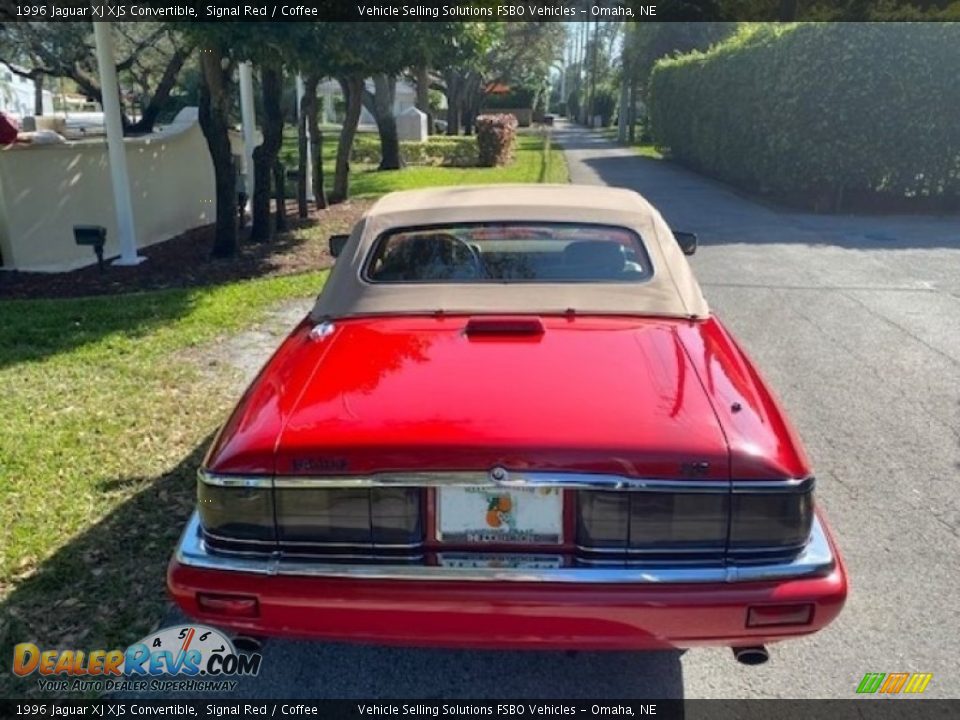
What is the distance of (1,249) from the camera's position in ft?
28.5

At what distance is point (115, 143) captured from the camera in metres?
8.91

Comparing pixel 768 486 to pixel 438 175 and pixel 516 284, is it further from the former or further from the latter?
pixel 438 175

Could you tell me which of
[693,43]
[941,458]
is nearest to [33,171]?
[941,458]

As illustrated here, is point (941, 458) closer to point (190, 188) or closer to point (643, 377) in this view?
point (643, 377)

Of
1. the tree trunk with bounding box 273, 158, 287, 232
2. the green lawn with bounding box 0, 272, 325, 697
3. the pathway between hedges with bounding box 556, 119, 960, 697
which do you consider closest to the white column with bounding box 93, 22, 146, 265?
the green lawn with bounding box 0, 272, 325, 697

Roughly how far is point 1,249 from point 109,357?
161 inches

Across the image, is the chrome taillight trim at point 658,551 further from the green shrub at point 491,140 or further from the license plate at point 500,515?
the green shrub at point 491,140

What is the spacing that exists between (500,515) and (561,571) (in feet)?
0.75

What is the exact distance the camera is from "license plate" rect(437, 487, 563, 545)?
217cm

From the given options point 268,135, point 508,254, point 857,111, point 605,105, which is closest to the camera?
point 508,254

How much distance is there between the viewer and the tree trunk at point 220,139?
902cm

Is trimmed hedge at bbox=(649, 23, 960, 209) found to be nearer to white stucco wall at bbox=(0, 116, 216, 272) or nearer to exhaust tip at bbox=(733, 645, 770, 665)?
white stucco wall at bbox=(0, 116, 216, 272)

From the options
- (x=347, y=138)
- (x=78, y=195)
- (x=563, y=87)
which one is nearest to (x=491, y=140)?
(x=347, y=138)
